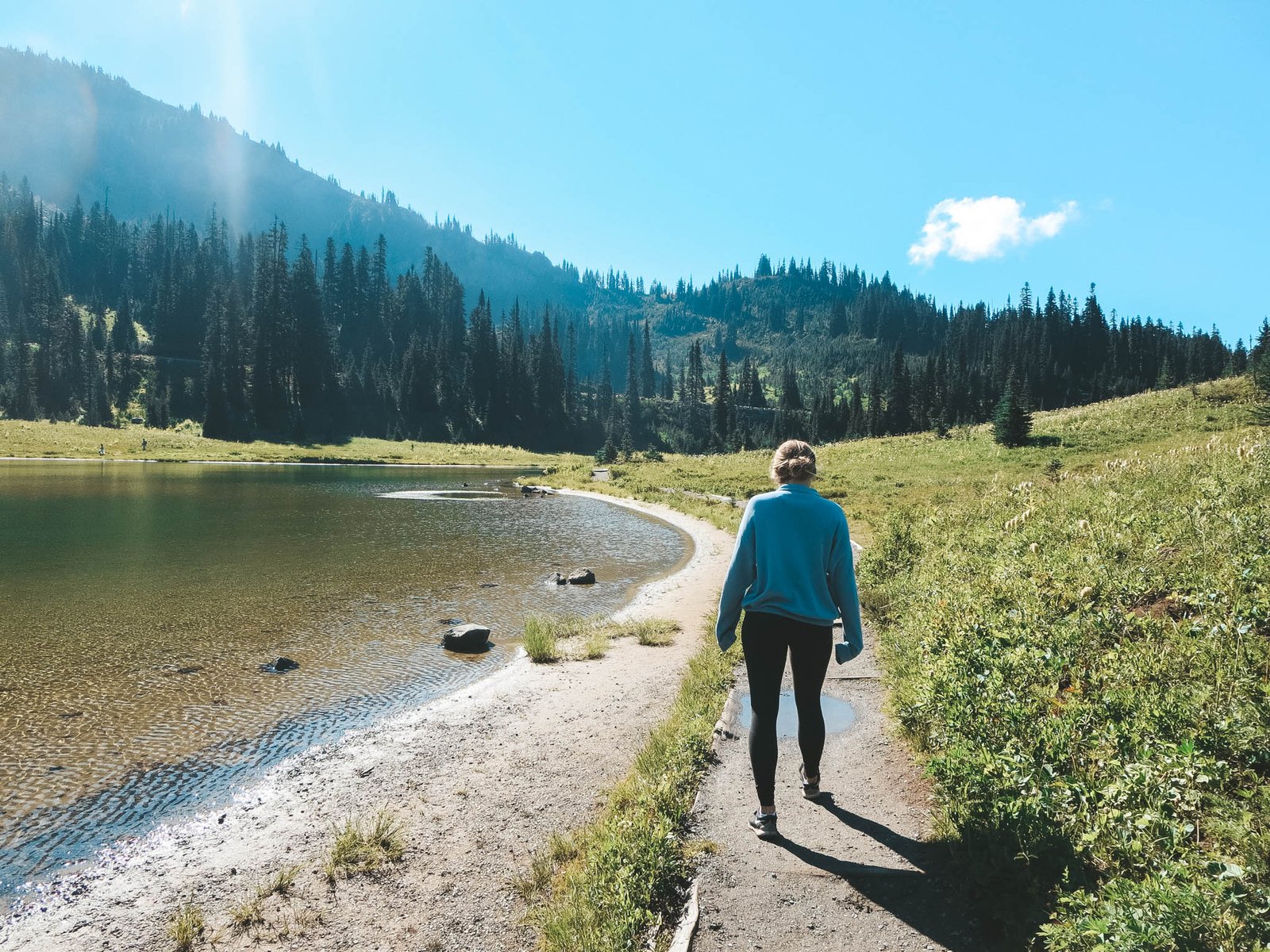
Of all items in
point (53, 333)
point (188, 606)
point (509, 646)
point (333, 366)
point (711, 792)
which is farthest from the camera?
point (333, 366)

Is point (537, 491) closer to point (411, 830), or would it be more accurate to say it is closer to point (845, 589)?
point (411, 830)

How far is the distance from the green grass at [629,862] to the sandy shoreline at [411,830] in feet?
1.62

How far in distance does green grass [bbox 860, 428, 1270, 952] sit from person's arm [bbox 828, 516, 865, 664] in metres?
1.44

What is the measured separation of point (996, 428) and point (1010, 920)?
55891mm

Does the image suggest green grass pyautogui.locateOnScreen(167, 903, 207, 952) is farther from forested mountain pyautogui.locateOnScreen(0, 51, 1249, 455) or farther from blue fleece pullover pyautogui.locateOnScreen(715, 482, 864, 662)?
forested mountain pyautogui.locateOnScreen(0, 51, 1249, 455)

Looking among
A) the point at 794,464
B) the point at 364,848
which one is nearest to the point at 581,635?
the point at 364,848

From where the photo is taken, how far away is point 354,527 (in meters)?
35.1

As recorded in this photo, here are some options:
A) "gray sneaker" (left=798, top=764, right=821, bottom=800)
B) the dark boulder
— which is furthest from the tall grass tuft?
"gray sneaker" (left=798, top=764, right=821, bottom=800)

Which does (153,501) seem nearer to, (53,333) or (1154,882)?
(1154,882)

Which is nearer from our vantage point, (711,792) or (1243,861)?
(1243,861)

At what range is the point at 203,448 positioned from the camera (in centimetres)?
10600

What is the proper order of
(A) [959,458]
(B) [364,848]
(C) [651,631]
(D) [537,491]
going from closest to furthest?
(B) [364,848]
(C) [651,631]
(A) [959,458]
(D) [537,491]

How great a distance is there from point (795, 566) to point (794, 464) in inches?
35.7

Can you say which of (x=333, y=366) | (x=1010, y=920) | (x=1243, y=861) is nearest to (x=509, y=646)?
(x=1010, y=920)
